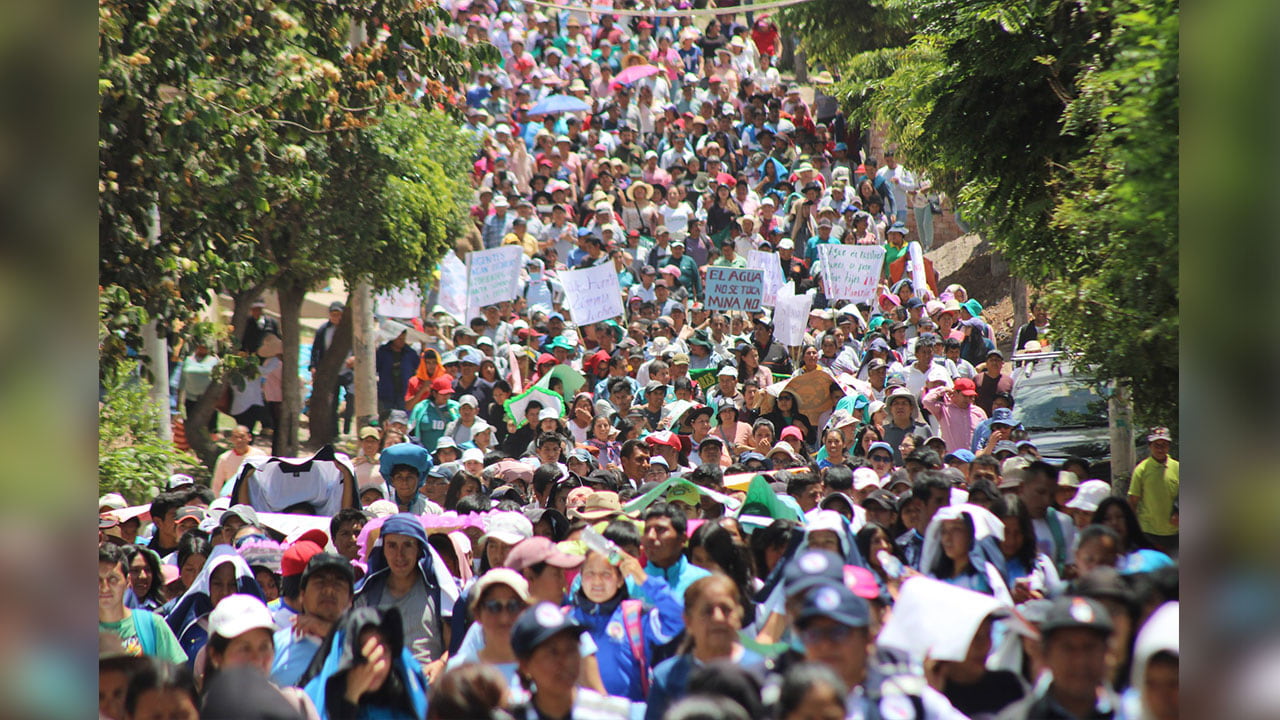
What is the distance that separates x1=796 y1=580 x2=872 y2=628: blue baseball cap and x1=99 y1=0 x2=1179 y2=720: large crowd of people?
0.7 inches

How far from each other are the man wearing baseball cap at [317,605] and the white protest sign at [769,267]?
444 inches

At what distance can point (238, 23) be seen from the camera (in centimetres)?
1000

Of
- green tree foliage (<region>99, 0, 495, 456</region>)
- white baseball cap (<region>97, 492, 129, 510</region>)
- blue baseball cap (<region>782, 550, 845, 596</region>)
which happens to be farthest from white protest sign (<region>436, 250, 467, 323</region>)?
blue baseball cap (<region>782, 550, 845, 596</region>)

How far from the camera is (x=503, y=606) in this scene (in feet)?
20.0

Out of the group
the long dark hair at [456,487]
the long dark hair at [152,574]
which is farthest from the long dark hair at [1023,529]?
the long dark hair at [152,574]

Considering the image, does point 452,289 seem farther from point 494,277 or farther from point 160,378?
point 160,378

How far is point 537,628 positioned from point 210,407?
11.0 m

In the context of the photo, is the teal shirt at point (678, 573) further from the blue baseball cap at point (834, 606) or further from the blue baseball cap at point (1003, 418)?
the blue baseball cap at point (1003, 418)

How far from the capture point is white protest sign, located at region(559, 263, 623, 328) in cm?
1695

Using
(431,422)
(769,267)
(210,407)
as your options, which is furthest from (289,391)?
(769,267)

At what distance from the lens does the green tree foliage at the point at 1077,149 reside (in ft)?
19.2

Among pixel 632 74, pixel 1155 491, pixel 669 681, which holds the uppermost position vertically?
pixel 632 74
